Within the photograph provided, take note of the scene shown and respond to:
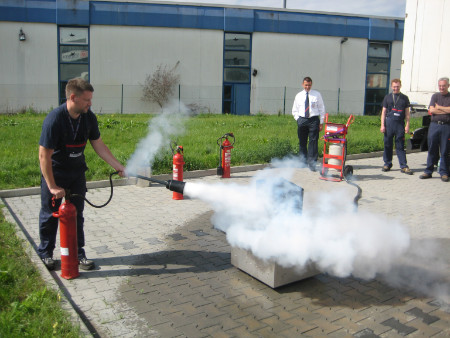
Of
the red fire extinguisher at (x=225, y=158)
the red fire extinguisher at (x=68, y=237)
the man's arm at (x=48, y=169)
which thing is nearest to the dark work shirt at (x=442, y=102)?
the red fire extinguisher at (x=225, y=158)

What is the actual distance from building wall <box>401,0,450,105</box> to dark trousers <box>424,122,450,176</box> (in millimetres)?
1482

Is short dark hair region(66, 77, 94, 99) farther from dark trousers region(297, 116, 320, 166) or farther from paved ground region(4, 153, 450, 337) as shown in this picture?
dark trousers region(297, 116, 320, 166)

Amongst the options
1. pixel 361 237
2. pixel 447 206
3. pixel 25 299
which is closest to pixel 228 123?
pixel 447 206

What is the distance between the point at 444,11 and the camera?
31.9ft

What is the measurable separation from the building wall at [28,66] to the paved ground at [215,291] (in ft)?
61.2

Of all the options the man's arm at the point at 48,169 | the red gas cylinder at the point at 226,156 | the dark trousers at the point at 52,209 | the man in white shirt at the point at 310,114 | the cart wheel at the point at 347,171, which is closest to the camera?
the man's arm at the point at 48,169

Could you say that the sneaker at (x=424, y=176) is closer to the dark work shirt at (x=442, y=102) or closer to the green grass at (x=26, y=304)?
the dark work shirt at (x=442, y=102)

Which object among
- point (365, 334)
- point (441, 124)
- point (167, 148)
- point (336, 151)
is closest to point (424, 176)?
point (441, 124)

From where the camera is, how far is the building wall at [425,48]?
9.78 metres

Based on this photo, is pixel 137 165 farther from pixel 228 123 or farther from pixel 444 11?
pixel 228 123

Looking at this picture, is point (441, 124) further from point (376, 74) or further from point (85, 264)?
point (376, 74)

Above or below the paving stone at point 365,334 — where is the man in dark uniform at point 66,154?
above

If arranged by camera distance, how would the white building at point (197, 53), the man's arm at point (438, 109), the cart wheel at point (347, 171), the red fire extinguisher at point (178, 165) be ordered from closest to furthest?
the red fire extinguisher at point (178, 165)
the man's arm at point (438, 109)
the cart wheel at point (347, 171)
the white building at point (197, 53)

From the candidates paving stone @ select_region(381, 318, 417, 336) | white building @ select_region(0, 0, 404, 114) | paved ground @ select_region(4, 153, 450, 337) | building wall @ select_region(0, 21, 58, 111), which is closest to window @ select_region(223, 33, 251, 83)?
white building @ select_region(0, 0, 404, 114)
